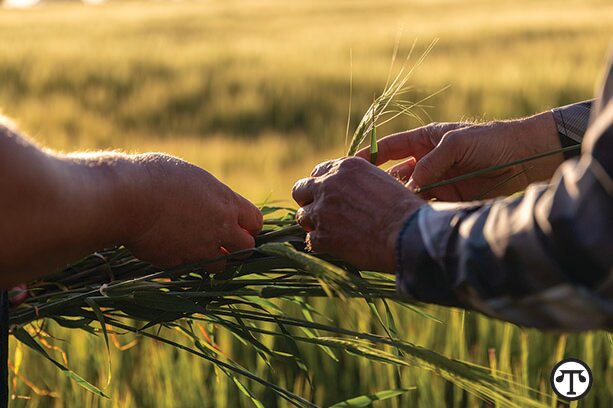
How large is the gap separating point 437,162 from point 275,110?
17.8 ft

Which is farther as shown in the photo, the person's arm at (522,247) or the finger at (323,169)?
the finger at (323,169)

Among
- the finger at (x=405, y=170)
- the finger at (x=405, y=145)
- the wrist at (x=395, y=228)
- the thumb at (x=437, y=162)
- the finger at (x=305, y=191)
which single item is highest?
the finger at (x=405, y=145)

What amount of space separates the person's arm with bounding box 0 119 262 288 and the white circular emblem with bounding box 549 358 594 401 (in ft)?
2.87

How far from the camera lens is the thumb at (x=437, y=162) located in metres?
1.22

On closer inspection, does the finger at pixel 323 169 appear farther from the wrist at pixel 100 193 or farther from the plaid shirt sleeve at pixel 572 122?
the plaid shirt sleeve at pixel 572 122

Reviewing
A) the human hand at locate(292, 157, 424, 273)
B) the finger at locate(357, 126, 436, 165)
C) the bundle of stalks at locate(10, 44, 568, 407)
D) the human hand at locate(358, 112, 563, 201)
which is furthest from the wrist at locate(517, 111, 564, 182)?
the human hand at locate(292, 157, 424, 273)

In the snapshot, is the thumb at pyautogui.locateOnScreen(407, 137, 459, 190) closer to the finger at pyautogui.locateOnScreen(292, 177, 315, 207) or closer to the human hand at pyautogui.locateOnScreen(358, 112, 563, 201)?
the human hand at pyautogui.locateOnScreen(358, 112, 563, 201)

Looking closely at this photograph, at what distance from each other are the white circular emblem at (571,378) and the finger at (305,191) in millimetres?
851

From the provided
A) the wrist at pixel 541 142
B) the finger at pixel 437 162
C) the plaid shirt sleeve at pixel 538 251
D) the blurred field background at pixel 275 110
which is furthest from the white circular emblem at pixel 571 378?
the plaid shirt sleeve at pixel 538 251

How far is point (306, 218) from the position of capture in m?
1.06

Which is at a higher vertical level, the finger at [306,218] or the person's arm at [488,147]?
the person's arm at [488,147]

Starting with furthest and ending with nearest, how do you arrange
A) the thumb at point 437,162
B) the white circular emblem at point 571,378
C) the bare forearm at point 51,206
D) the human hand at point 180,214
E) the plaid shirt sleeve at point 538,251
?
the white circular emblem at point 571,378, the thumb at point 437,162, the human hand at point 180,214, the bare forearm at point 51,206, the plaid shirt sleeve at point 538,251

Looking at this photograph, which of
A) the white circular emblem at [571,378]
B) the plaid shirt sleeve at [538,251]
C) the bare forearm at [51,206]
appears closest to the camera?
the plaid shirt sleeve at [538,251]

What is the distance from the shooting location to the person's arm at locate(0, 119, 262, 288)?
0.85 metres
